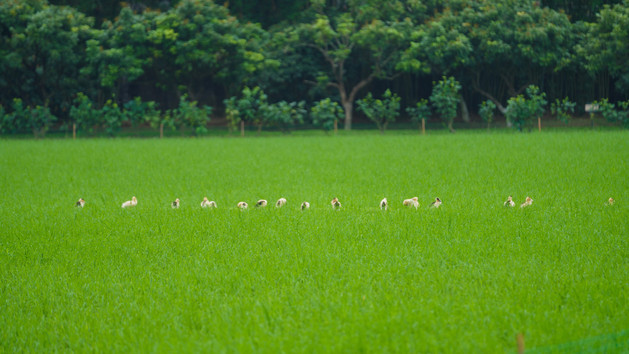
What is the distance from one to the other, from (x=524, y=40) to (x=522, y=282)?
25305 mm

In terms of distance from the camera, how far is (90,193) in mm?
11188

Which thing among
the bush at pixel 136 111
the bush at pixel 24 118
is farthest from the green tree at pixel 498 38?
the bush at pixel 24 118

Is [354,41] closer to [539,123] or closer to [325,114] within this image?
[325,114]

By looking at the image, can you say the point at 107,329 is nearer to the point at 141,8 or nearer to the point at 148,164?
the point at 148,164

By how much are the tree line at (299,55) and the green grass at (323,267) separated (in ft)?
57.6

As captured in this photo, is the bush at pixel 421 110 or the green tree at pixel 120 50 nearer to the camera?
the green tree at pixel 120 50

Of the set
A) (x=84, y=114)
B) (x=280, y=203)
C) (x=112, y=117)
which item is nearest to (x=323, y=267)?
(x=280, y=203)

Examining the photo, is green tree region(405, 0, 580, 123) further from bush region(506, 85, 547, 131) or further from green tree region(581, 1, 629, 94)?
bush region(506, 85, 547, 131)

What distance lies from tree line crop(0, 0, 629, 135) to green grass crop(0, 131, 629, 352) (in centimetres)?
1756

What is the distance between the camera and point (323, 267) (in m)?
5.49

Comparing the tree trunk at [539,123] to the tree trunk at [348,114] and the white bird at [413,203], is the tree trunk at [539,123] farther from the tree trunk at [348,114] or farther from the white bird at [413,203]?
the white bird at [413,203]

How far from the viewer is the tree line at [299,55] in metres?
28.2

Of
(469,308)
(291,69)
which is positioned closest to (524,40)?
(291,69)

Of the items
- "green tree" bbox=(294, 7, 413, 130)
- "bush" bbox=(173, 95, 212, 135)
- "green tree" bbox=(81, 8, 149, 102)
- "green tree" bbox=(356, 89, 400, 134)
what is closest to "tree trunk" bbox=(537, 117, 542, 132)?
"green tree" bbox=(356, 89, 400, 134)
